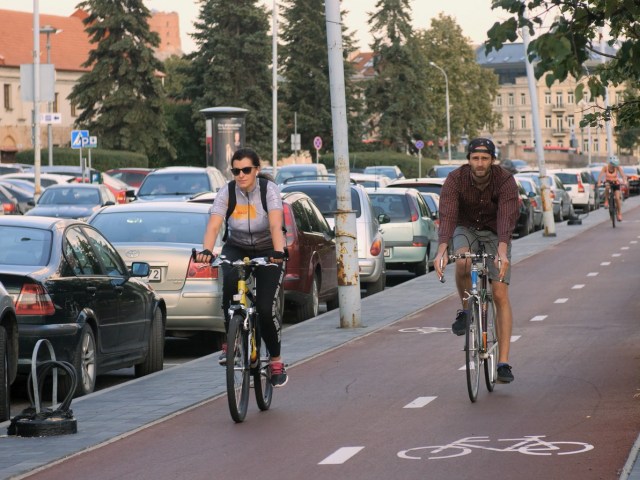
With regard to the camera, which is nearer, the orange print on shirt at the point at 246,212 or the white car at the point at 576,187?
the orange print on shirt at the point at 246,212

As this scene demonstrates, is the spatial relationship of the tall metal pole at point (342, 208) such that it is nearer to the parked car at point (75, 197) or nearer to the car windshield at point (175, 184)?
the car windshield at point (175, 184)

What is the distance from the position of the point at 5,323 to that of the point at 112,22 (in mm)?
65355

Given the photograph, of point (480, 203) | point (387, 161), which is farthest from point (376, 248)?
point (387, 161)

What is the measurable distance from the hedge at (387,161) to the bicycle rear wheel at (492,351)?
72500mm

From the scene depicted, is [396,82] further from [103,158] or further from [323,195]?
[323,195]

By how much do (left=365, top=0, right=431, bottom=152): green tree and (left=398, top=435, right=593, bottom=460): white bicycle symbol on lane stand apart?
82017 mm

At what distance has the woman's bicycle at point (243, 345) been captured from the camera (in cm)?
784

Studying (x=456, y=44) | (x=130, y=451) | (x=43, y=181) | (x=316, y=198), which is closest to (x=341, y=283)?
(x=316, y=198)

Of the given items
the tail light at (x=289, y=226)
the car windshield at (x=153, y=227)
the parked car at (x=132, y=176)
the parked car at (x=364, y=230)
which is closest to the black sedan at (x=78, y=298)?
the car windshield at (x=153, y=227)

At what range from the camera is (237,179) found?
828 centimetres

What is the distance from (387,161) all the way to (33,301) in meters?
75.0

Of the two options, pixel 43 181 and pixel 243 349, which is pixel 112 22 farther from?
pixel 243 349

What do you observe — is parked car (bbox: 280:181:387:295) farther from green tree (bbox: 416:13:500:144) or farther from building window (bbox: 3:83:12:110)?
green tree (bbox: 416:13:500:144)

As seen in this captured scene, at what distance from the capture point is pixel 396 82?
294ft
